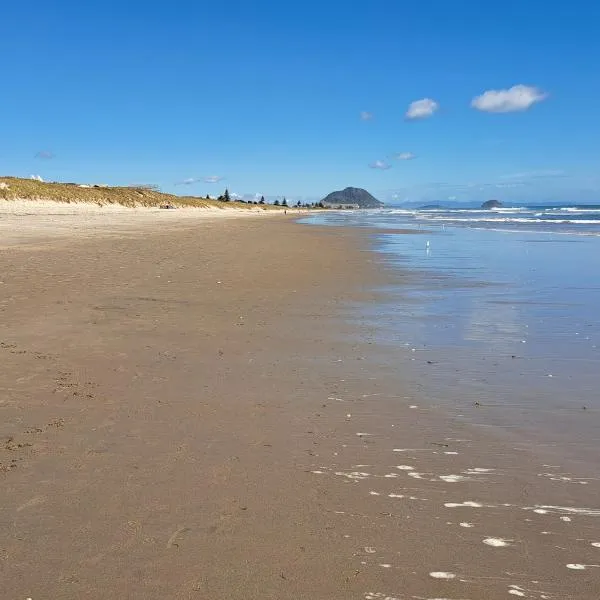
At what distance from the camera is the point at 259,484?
136 inches

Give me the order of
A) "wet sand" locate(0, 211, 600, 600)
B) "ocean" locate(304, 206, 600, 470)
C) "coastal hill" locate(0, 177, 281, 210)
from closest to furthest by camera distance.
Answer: "wet sand" locate(0, 211, 600, 600) < "ocean" locate(304, 206, 600, 470) < "coastal hill" locate(0, 177, 281, 210)

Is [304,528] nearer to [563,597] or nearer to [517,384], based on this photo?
[563,597]

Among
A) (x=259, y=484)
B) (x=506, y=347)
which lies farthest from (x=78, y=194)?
(x=259, y=484)

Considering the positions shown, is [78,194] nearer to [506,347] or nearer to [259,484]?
[506,347]

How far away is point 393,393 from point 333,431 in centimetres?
111

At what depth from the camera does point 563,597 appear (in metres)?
2.47

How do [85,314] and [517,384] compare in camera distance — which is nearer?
[517,384]

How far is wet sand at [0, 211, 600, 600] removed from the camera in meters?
2.59

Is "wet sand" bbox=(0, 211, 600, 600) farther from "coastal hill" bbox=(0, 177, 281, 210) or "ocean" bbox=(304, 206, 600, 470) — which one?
"coastal hill" bbox=(0, 177, 281, 210)

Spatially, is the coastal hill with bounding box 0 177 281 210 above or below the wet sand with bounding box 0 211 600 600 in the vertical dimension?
above

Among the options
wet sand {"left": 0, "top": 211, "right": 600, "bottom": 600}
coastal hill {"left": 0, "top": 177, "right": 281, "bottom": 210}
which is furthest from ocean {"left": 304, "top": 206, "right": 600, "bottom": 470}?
coastal hill {"left": 0, "top": 177, "right": 281, "bottom": 210}

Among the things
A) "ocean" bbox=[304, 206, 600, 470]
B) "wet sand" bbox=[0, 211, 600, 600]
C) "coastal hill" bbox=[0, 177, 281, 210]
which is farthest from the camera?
"coastal hill" bbox=[0, 177, 281, 210]

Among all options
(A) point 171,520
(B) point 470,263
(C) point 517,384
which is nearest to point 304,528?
(A) point 171,520

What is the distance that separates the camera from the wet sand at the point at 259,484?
2592 millimetres
